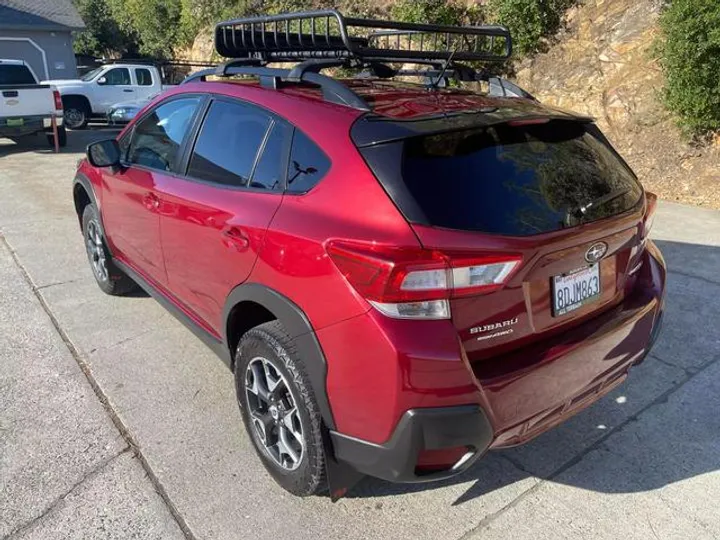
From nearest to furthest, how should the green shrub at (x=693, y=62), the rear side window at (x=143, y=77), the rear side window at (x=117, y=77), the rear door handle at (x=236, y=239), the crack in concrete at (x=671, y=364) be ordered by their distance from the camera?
the rear door handle at (x=236, y=239) → the crack in concrete at (x=671, y=364) → the green shrub at (x=693, y=62) → the rear side window at (x=117, y=77) → the rear side window at (x=143, y=77)

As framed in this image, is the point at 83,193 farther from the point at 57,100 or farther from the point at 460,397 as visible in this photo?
the point at 57,100

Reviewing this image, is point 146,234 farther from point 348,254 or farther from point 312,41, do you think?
point 348,254

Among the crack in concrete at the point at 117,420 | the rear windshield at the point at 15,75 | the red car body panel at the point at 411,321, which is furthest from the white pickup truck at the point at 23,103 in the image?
the red car body panel at the point at 411,321

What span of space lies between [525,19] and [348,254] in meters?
9.81

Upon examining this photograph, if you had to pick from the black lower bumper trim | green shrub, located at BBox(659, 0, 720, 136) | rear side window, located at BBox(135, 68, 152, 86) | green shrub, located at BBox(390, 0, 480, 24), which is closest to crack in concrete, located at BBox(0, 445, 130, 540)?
the black lower bumper trim

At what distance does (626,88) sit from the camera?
8914mm

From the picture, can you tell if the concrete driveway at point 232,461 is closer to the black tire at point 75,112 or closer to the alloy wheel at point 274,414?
the alloy wheel at point 274,414

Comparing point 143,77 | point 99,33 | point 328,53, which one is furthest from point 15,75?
point 99,33

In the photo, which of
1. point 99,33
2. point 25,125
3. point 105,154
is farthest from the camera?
point 99,33

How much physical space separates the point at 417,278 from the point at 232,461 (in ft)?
4.81

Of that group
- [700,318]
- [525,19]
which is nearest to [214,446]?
[700,318]

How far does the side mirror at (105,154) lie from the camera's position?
12.9 ft

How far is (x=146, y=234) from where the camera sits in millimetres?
3656

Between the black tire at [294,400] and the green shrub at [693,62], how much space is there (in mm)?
6613
